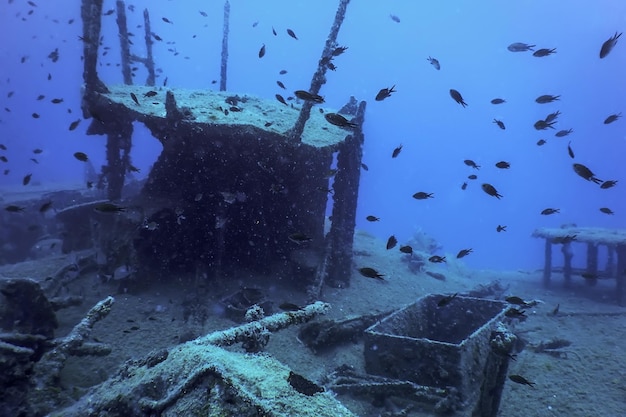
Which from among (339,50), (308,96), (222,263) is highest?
(339,50)

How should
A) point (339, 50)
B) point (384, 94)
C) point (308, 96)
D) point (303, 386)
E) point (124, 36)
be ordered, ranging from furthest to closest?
point (124, 36) < point (339, 50) < point (384, 94) < point (308, 96) < point (303, 386)

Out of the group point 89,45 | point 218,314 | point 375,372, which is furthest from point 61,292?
point 375,372

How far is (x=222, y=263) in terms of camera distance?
11.3 metres

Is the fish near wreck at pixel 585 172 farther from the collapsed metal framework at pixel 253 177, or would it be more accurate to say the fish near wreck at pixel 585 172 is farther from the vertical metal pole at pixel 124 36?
the vertical metal pole at pixel 124 36

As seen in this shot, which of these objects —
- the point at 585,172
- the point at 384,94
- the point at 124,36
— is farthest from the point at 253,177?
the point at 124,36

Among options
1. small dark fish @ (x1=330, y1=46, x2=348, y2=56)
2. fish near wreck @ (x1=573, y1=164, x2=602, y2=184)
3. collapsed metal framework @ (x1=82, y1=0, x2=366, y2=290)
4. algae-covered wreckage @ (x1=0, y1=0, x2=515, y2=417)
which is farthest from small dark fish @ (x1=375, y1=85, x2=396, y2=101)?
fish near wreck @ (x1=573, y1=164, x2=602, y2=184)

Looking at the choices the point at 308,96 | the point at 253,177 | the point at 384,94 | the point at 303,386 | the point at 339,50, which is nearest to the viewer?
the point at 303,386

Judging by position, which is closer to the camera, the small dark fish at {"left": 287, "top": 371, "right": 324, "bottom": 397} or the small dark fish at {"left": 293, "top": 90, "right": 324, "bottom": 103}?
the small dark fish at {"left": 287, "top": 371, "right": 324, "bottom": 397}

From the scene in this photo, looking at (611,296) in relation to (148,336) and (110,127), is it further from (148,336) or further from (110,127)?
(110,127)

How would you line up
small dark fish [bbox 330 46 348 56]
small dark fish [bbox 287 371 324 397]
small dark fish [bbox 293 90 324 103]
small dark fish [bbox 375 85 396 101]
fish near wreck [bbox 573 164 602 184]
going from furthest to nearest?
1. small dark fish [bbox 330 46 348 56]
2. small dark fish [bbox 375 85 396 101]
3. fish near wreck [bbox 573 164 602 184]
4. small dark fish [bbox 293 90 324 103]
5. small dark fish [bbox 287 371 324 397]

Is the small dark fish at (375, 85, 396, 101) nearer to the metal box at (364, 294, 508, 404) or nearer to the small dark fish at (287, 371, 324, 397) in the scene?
the metal box at (364, 294, 508, 404)

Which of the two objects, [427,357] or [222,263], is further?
[222,263]

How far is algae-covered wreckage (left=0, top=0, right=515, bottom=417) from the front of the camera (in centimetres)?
298

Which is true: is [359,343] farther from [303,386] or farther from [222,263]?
[303,386]
